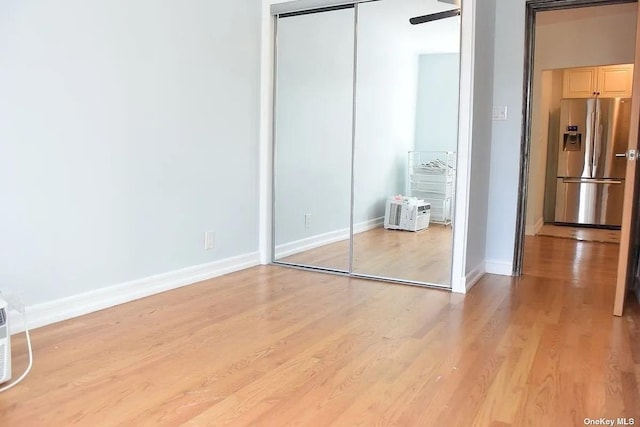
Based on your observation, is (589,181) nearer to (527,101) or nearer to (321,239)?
(527,101)

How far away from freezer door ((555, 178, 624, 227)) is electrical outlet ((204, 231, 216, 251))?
498 centimetres

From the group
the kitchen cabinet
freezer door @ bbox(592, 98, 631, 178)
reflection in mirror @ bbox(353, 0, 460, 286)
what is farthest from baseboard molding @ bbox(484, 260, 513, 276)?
the kitchen cabinet

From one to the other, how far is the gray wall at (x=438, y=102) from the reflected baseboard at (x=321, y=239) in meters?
0.70

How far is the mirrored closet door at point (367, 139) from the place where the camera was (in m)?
3.68

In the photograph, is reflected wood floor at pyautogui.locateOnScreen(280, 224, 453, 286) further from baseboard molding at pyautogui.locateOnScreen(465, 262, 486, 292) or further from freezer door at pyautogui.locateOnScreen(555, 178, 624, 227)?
freezer door at pyautogui.locateOnScreen(555, 178, 624, 227)

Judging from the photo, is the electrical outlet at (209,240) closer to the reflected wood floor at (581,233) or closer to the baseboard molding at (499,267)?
the baseboard molding at (499,267)

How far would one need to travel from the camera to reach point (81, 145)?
270cm

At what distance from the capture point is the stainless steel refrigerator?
651 cm

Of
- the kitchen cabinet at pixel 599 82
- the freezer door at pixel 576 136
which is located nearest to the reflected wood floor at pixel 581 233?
the freezer door at pixel 576 136

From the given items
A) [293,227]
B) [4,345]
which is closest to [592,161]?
[293,227]

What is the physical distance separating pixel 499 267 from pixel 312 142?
5.59 ft

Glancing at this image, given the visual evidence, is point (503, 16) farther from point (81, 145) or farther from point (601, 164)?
point (601, 164)

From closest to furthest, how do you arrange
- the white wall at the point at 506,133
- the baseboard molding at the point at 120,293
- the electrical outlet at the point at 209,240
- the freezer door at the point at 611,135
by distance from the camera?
the baseboard molding at the point at 120,293, the electrical outlet at the point at 209,240, the white wall at the point at 506,133, the freezer door at the point at 611,135

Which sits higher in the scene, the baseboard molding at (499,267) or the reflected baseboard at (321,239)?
the reflected baseboard at (321,239)
